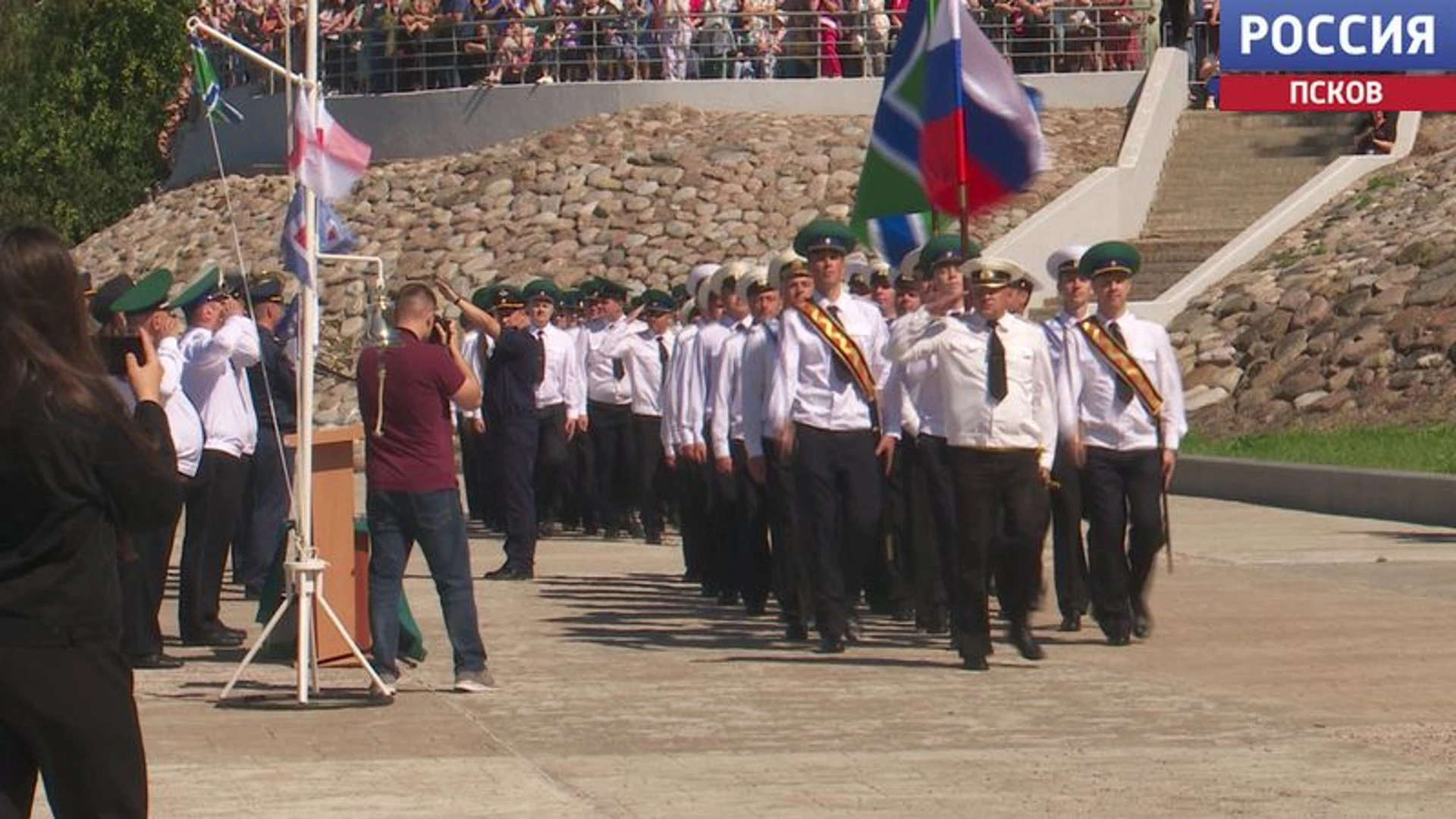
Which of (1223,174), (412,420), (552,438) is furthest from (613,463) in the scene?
(1223,174)

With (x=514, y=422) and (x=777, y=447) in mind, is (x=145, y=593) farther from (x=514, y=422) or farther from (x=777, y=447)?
(x=514, y=422)

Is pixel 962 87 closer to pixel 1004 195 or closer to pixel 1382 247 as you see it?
pixel 1004 195

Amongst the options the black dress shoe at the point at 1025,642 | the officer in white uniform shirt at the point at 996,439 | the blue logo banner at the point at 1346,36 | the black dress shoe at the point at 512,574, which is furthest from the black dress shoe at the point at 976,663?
the blue logo banner at the point at 1346,36

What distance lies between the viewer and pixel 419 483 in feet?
42.5

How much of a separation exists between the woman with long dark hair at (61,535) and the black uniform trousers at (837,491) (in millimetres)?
8348

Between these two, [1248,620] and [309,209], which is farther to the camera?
[1248,620]

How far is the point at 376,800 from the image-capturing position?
1011cm

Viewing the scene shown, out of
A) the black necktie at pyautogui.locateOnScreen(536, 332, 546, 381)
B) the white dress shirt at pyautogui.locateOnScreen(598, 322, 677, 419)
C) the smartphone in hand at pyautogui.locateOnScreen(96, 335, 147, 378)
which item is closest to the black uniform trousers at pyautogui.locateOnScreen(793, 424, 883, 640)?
the smartphone in hand at pyautogui.locateOnScreen(96, 335, 147, 378)

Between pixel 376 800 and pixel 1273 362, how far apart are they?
21480mm

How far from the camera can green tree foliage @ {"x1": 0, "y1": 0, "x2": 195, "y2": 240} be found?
67.9 m

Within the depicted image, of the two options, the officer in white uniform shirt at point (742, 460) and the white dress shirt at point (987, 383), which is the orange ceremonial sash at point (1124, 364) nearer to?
the white dress shirt at point (987, 383)

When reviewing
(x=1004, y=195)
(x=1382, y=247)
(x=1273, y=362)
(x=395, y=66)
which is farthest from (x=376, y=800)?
(x=395, y=66)

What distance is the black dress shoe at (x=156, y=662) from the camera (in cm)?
1434

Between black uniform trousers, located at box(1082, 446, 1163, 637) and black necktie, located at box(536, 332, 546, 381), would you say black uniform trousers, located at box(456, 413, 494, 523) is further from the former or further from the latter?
black uniform trousers, located at box(1082, 446, 1163, 637)
